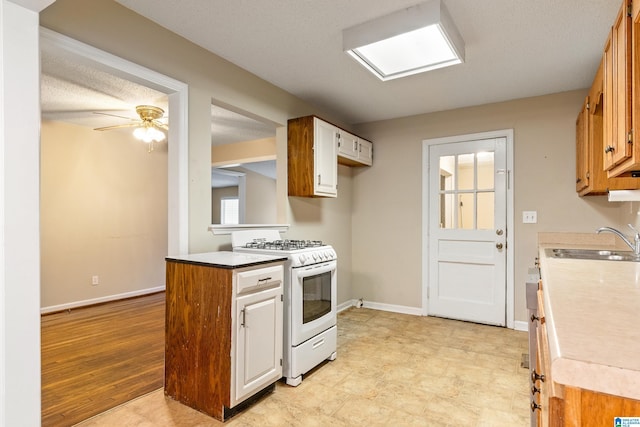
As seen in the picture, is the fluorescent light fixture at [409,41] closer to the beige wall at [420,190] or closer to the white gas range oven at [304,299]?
the white gas range oven at [304,299]

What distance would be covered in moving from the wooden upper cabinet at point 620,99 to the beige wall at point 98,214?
16.8ft

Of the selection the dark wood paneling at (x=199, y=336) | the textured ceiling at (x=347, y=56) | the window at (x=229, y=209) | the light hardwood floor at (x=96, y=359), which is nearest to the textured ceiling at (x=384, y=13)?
the textured ceiling at (x=347, y=56)

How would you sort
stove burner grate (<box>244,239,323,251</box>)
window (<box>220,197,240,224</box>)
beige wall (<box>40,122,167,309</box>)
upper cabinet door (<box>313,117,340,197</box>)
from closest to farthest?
stove burner grate (<box>244,239,323,251</box>)
upper cabinet door (<box>313,117,340,197</box>)
beige wall (<box>40,122,167,309</box>)
window (<box>220,197,240,224</box>)

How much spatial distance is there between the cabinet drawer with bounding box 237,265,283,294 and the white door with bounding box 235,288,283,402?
0.04 metres

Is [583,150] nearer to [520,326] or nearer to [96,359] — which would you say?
[520,326]

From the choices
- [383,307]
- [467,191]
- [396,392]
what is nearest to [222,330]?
[396,392]

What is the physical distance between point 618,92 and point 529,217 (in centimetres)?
219

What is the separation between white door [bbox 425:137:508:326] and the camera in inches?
145

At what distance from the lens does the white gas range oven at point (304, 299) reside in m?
2.40

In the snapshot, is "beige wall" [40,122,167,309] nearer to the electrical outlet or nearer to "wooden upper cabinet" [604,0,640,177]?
the electrical outlet

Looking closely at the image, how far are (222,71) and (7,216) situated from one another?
5.83 feet

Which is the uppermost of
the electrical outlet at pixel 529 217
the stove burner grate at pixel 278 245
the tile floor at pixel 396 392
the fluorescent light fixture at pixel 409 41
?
the fluorescent light fixture at pixel 409 41

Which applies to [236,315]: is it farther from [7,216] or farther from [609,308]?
[609,308]

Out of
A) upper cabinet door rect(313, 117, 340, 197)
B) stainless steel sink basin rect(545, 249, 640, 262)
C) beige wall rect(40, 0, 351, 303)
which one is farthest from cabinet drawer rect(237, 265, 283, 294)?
stainless steel sink basin rect(545, 249, 640, 262)
